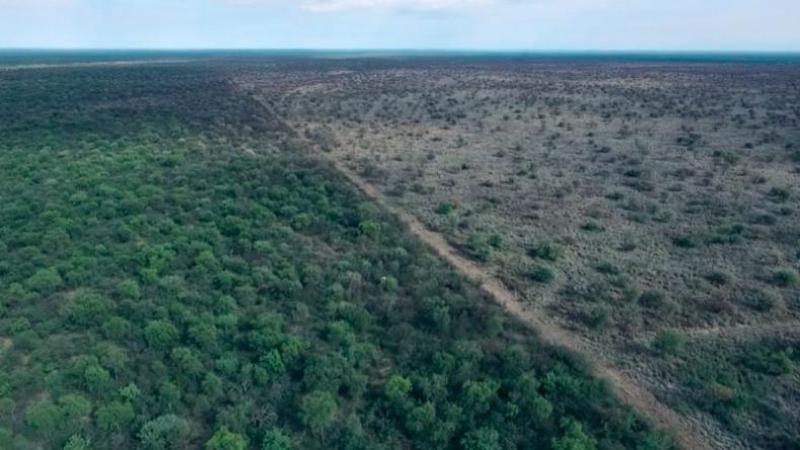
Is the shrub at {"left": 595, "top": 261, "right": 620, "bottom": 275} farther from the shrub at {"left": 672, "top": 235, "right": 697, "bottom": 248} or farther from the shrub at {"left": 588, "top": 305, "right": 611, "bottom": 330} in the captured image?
the shrub at {"left": 672, "top": 235, "right": 697, "bottom": 248}

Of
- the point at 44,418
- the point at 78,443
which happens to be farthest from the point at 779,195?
the point at 44,418

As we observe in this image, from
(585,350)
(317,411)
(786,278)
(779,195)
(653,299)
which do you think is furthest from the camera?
(779,195)

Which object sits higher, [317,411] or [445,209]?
[445,209]

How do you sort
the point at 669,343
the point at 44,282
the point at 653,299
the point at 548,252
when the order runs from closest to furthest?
the point at 669,343 < the point at 44,282 < the point at 653,299 < the point at 548,252

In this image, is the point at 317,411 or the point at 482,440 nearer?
the point at 482,440

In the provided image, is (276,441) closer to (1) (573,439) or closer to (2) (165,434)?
(2) (165,434)

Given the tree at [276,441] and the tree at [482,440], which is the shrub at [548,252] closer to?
the tree at [482,440]

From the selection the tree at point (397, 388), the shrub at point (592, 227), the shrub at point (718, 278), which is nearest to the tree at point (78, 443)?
the tree at point (397, 388)
